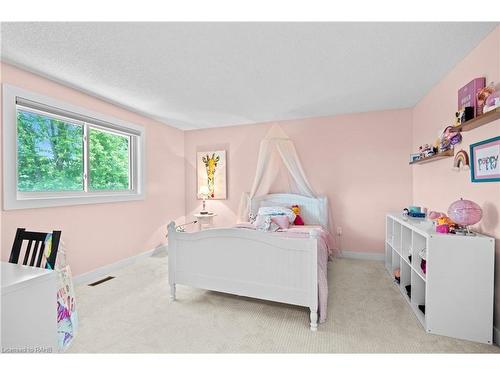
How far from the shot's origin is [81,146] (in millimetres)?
3184

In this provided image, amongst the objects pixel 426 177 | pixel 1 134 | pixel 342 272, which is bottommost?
pixel 342 272

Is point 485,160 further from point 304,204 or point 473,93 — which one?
point 304,204

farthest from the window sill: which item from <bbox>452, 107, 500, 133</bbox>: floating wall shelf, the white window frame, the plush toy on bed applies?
<bbox>452, 107, 500, 133</bbox>: floating wall shelf

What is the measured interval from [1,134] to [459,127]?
4.36m

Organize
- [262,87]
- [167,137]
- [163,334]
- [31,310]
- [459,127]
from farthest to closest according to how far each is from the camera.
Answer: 1. [167,137]
2. [262,87]
3. [459,127]
4. [163,334]
5. [31,310]

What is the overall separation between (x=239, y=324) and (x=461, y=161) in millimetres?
2631

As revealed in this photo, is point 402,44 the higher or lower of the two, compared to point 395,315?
higher

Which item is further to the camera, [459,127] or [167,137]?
[167,137]

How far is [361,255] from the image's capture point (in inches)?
155

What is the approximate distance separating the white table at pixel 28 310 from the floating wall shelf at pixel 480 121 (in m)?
3.13

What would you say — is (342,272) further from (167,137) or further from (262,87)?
(167,137)

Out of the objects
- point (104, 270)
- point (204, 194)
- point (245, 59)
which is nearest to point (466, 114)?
point (245, 59)

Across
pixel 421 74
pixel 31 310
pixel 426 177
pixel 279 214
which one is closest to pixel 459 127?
pixel 421 74

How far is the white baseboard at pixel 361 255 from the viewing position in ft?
12.6
